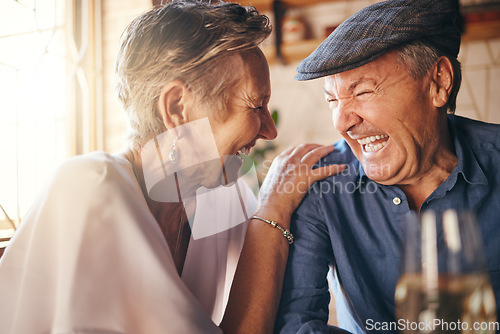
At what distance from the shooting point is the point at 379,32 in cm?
77

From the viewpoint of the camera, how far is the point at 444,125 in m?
0.93

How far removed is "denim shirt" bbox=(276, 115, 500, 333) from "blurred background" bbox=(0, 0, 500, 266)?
41 centimetres

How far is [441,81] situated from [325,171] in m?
0.34

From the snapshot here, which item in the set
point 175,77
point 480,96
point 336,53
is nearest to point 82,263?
point 175,77

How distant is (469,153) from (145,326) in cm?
82

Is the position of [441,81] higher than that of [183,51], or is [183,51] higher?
[183,51]

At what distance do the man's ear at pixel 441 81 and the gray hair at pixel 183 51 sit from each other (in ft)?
1.39

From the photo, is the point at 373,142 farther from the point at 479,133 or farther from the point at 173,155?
the point at 173,155

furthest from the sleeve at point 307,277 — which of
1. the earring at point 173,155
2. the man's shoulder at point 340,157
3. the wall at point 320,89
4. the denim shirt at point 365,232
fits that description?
the wall at point 320,89

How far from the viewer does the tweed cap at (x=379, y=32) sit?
0.76 m

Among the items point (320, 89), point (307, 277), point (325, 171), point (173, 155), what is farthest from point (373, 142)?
point (320, 89)

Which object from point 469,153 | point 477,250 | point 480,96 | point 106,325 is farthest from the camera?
point 480,96

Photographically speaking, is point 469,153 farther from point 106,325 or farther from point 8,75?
point 8,75

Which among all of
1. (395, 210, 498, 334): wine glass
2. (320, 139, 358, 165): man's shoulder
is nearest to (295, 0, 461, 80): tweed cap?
(320, 139, 358, 165): man's shoulder
